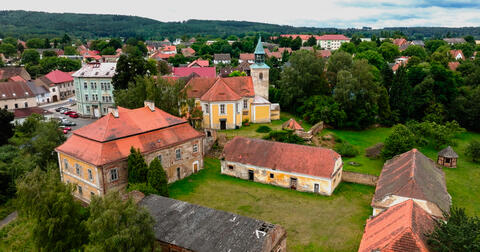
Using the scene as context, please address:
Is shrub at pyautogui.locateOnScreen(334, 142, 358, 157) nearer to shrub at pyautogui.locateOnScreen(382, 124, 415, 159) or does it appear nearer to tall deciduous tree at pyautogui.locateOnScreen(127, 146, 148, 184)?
shrub at pyautogui.locateOnScreen(382, 124, 415, 159)

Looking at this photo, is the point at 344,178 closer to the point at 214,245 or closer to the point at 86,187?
the point at 214,245

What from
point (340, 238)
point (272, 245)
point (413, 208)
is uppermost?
point (413, 208)

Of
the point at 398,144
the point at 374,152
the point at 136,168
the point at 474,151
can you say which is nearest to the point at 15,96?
the point at 136,168

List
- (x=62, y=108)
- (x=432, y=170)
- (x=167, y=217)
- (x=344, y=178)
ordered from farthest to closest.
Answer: (x=62, y=108) < (x=344, y=178) < (x=432, y=170) < (x=167, y=217)

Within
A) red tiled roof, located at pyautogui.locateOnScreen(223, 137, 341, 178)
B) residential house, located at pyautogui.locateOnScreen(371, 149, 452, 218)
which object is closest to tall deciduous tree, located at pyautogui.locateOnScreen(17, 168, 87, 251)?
red tiled roof, located at pyautogui.locateOnScreen(223, 137, 341, 178)

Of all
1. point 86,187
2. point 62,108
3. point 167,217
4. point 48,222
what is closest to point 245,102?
point 86,187

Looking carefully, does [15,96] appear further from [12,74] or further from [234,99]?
[234,99]
